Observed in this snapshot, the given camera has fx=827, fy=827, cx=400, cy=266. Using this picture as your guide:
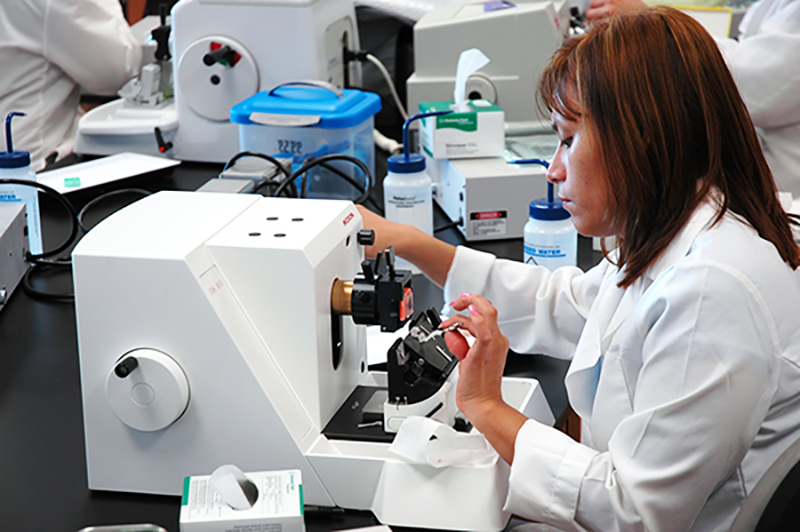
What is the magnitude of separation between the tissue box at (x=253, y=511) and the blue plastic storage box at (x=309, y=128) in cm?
113

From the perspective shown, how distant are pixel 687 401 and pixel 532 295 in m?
0.52

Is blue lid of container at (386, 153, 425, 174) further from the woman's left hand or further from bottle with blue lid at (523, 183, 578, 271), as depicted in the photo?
the woman's left hand

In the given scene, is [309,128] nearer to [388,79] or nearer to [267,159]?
[267,159]

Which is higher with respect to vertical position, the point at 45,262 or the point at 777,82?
the point at 777,82

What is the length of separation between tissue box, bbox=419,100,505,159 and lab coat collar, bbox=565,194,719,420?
2.42 feet

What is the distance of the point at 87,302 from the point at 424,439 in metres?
0.39

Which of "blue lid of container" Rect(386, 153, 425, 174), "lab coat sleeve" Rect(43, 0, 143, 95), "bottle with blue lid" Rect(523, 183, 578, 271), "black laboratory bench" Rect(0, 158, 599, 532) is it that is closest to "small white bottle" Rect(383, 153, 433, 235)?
"blue lid of container" Rect(386, 153, 425, 174)

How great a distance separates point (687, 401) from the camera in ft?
2.57

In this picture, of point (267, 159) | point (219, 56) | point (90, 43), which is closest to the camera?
point (267, 159)

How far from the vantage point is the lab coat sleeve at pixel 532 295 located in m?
1.24

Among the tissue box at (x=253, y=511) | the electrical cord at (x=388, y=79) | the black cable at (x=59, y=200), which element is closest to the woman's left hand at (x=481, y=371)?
the tissue box at (x=253, y=511)

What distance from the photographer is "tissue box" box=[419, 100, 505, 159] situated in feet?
5.73

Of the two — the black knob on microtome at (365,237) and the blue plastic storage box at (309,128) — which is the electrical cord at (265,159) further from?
the black knob on microtome at (365,237)

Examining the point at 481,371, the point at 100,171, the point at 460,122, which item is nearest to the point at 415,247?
the point at 481,371
